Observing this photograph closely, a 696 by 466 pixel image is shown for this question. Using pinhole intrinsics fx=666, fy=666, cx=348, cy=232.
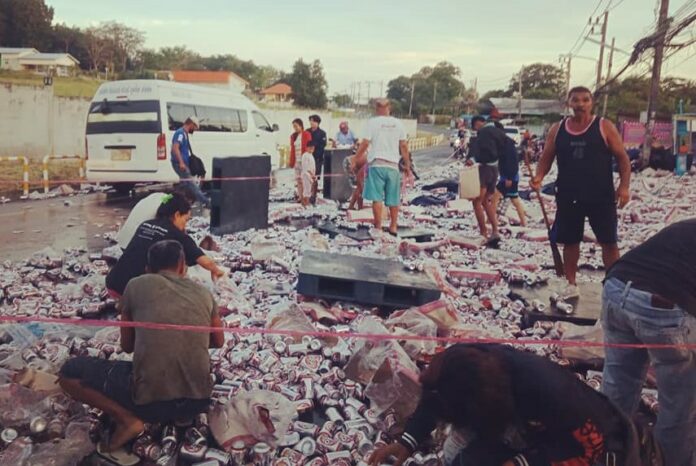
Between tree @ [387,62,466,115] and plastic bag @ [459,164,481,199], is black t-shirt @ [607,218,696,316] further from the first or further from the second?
tree @ [387,62,466,115]

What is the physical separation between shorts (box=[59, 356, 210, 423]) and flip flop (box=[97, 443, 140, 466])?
0.18 meters

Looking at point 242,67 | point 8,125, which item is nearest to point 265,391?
point 8,125

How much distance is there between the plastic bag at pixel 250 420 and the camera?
11.2 feet

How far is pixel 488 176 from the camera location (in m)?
8.72

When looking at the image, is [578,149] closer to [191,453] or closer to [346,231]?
[191,453]

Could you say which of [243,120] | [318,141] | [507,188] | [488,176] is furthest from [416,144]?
[488,176]

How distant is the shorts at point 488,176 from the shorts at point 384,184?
3.57 ft

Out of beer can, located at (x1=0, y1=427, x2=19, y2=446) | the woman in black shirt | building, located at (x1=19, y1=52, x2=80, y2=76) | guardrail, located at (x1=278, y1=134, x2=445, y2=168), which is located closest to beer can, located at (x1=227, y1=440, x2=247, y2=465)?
beer can, located at (x1=0, y1=427, x2=19, y2=446)

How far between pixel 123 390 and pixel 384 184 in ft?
19.2

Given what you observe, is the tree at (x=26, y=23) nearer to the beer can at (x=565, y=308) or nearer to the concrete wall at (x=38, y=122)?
the concrete wall at (x=38, y=122)

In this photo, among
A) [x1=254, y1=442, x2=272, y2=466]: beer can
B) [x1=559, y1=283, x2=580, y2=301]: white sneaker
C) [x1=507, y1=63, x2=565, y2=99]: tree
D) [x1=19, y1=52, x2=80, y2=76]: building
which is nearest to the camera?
[x1=254, y1=442, x2=272, y2=466]: beer can

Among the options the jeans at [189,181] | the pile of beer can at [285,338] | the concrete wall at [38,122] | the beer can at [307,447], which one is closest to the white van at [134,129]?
the jeans at [189,181]

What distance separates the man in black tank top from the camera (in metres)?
5.39

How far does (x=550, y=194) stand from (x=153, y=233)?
11817 mm
